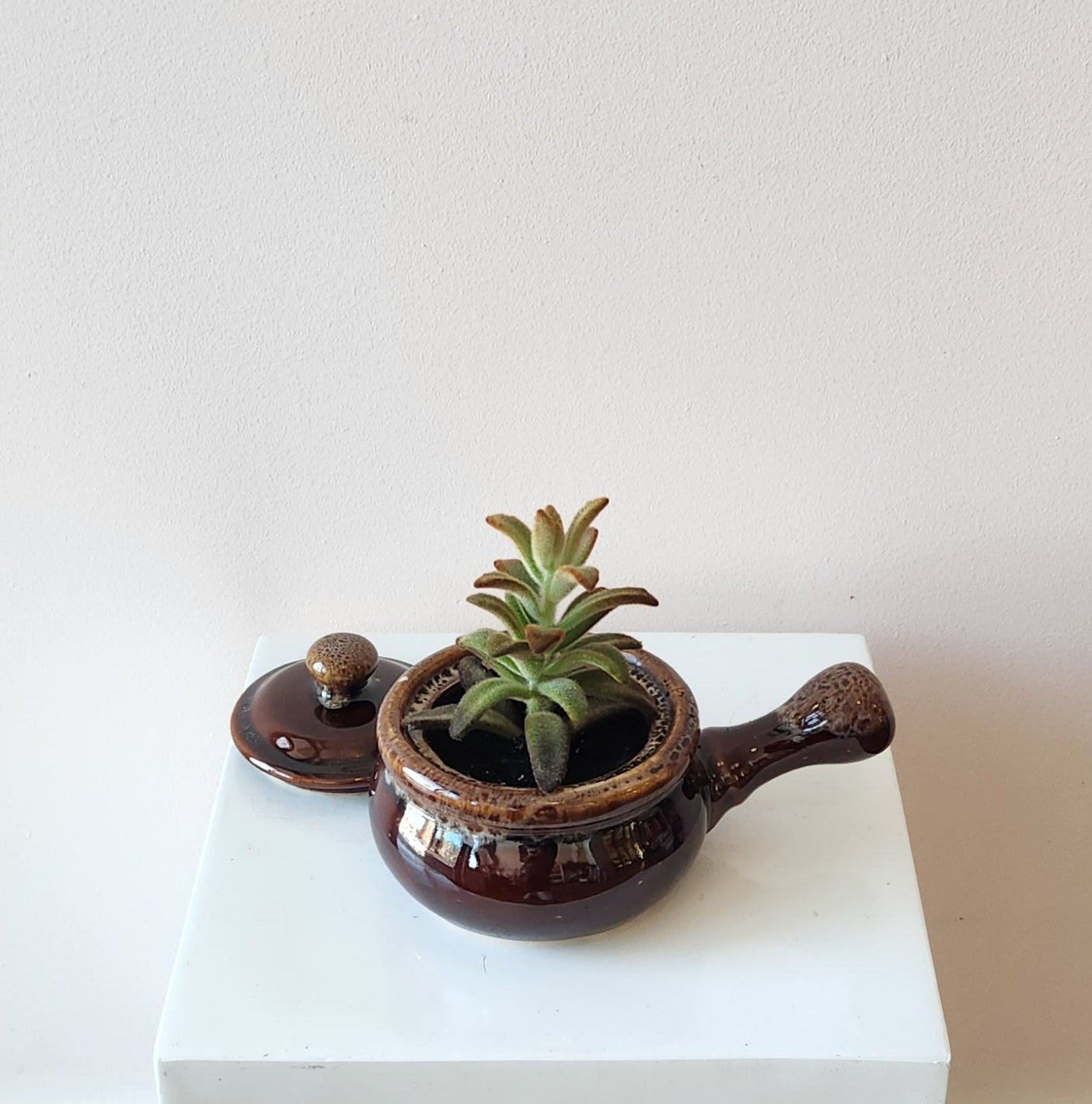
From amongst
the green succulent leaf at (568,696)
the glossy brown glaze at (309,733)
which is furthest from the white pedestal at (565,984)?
the green succulent leaf at (568,696)

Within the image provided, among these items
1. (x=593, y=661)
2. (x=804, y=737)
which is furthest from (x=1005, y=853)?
(x=593, y=661)

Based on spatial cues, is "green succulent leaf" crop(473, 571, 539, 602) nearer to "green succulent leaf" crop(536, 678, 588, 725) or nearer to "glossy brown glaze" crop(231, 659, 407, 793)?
"green succulent leaf" crop(536, 678, 588, 725)

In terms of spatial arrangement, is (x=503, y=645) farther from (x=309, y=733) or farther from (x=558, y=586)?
(x=309, y=733)

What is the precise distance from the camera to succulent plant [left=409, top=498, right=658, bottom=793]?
0.57 m

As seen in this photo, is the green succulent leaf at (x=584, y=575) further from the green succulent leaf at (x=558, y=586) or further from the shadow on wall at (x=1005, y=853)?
the shadow on wall at (x=1005, y=853)

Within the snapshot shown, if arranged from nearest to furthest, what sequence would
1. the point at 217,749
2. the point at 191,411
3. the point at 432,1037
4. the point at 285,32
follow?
the point at 432,1037 → the point at 285,32 → the point at 191,411 → the point at 217,749

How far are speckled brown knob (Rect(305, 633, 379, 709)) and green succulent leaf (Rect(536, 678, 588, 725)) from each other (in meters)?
0.16

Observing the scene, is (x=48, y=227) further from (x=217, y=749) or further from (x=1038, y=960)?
(x=1038, y=960)

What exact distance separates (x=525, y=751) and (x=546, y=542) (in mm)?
115

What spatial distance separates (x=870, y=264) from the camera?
73 centimetres

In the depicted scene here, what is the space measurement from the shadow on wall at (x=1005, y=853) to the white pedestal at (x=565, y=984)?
0.23m

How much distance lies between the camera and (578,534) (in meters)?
0.59

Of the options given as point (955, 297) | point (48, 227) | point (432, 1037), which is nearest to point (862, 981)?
point (432, 1037)

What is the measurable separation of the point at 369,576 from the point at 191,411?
17cm
